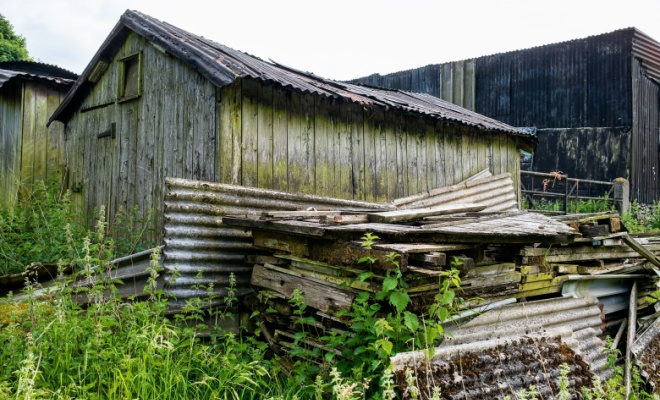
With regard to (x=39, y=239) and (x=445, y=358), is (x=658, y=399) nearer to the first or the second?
(x=445, y=358)

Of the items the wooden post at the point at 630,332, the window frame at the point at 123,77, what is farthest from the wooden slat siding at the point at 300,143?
the wooden post at the point at 630,332

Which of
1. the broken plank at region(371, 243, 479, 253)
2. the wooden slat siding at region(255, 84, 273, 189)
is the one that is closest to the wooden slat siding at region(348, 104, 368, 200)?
the wooden slat siding at region(255, 84, 273, 189)

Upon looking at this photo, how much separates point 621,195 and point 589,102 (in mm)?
3696

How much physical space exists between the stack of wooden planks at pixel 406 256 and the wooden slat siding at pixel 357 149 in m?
1.81

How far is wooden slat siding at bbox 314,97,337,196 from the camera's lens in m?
6.85

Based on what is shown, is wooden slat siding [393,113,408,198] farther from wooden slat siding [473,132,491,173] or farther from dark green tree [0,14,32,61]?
dark green tree [0,14,32,61]

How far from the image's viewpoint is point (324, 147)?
692 centimetres

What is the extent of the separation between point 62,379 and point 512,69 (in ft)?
57.9

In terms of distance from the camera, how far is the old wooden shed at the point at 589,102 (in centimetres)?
1545

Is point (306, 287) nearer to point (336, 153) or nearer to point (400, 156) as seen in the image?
point (336, 153)

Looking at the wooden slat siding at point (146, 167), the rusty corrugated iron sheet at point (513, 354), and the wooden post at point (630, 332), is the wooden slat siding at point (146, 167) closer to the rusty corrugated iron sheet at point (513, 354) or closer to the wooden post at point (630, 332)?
the rusty corrugated iron sheet at point (513, 354)

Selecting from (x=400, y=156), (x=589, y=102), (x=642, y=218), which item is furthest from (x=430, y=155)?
(x=589, y=102)

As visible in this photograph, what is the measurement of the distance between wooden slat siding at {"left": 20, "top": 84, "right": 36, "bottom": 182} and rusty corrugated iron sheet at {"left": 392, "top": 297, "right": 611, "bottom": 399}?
33.0ft

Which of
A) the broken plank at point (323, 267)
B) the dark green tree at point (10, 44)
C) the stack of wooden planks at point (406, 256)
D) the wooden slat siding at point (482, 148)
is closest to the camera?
the stack of wooden planks at point (406, 256)
